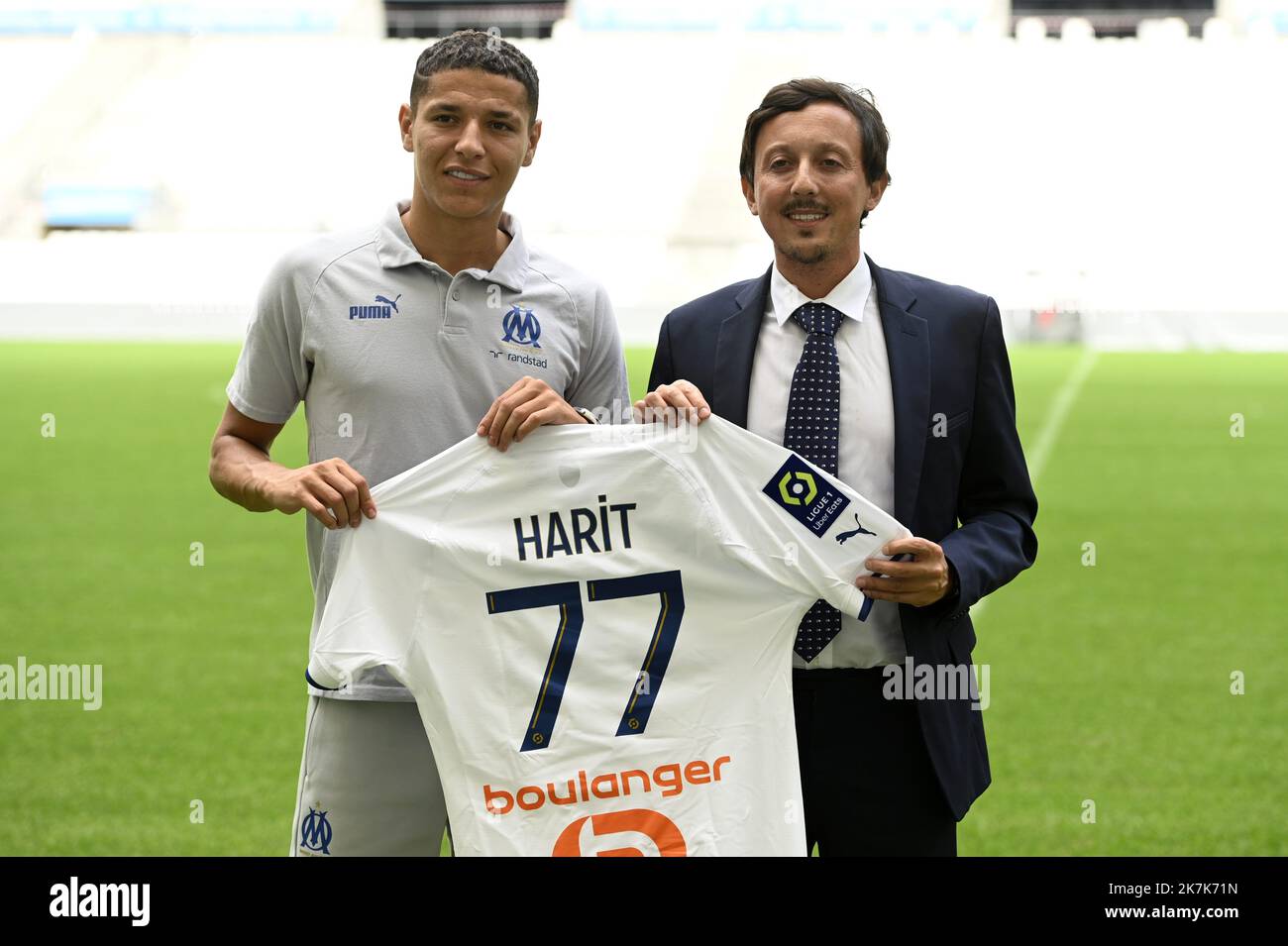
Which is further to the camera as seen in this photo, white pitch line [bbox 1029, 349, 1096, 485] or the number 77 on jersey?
white pitch line [bbox 1029, 349, 1096, 485]

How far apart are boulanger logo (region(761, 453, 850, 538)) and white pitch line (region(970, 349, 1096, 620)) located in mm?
5769

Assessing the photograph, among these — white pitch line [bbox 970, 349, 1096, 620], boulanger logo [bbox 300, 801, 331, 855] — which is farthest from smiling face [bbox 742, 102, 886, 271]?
white pitch line [bbox 970, 349, 1096, 620]

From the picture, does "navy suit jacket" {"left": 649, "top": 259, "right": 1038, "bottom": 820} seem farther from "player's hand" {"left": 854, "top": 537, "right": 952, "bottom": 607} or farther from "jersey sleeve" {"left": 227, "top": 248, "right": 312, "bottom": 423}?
"jersey sleeve" {"left": 227, "top": 248, "right": 312, "bottom": 423}

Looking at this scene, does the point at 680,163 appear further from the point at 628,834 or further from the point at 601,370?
the point at 628,834

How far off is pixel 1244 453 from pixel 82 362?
655 inches

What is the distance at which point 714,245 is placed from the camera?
34438 millimetres

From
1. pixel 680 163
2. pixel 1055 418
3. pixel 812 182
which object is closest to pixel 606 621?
pixel 812 182

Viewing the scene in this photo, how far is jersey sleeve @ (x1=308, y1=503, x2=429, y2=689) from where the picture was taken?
265 centimetres

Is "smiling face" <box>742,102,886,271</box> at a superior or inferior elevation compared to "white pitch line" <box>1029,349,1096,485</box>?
inferior

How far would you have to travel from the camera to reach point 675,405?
2658 millimetres

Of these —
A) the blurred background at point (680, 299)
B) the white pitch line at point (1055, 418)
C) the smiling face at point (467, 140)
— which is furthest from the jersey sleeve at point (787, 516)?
the white pitch line at point (1055, 418)

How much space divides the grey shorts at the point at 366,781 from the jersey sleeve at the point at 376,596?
4.0 inches

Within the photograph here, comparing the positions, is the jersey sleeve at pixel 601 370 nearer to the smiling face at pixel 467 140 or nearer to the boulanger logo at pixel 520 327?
the boulanger logo at pixel 520 327
